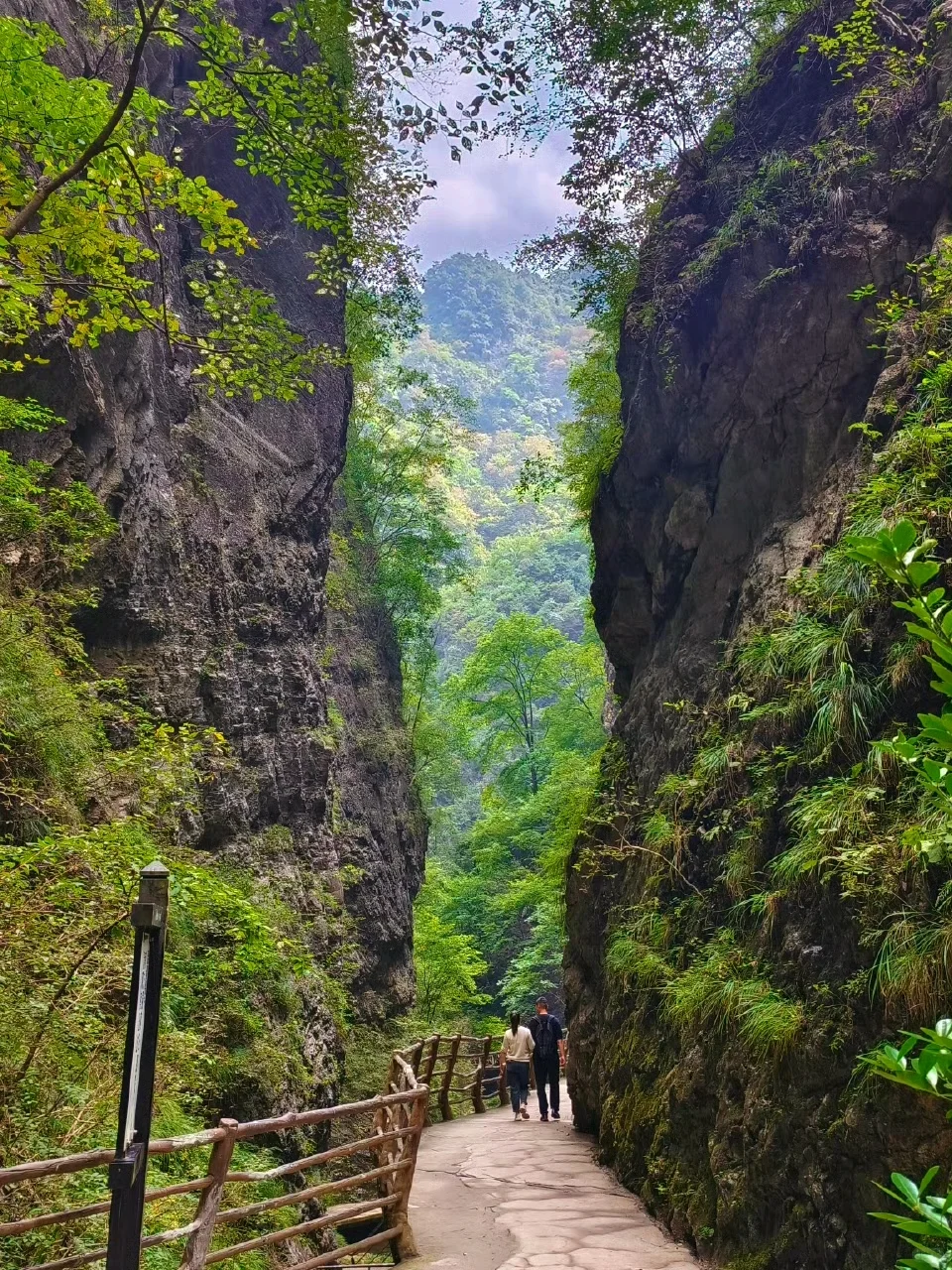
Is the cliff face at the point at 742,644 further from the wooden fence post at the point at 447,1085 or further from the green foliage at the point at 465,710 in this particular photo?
the wooden fence post at the point at 447,1085

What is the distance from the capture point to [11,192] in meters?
4.17

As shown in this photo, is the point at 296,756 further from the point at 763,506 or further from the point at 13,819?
the point at 763,506

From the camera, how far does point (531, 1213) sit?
20.3ft

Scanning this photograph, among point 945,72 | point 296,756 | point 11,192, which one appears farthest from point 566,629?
point 11,192

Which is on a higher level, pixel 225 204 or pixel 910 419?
pixel 225 204

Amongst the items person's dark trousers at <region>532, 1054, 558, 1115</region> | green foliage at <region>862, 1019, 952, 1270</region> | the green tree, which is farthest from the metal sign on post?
the green tree

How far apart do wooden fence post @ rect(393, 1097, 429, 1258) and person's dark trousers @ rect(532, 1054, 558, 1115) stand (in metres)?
5.10

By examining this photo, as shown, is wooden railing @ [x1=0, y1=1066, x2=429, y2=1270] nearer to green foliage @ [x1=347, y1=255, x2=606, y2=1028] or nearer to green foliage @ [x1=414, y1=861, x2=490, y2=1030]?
green foliage @ [x1=347, y1=255, x2=606, y2=1028]

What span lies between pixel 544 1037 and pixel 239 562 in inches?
282

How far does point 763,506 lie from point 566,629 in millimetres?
45494

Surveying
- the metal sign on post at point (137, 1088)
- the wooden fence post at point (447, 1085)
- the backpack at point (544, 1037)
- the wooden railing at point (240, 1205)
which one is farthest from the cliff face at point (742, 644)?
the wooden fence post at point (447, 1085)

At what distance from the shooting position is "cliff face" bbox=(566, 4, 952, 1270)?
14.3 feet

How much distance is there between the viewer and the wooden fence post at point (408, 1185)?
18.3 feet

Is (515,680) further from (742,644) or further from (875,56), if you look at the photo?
(875,56)
